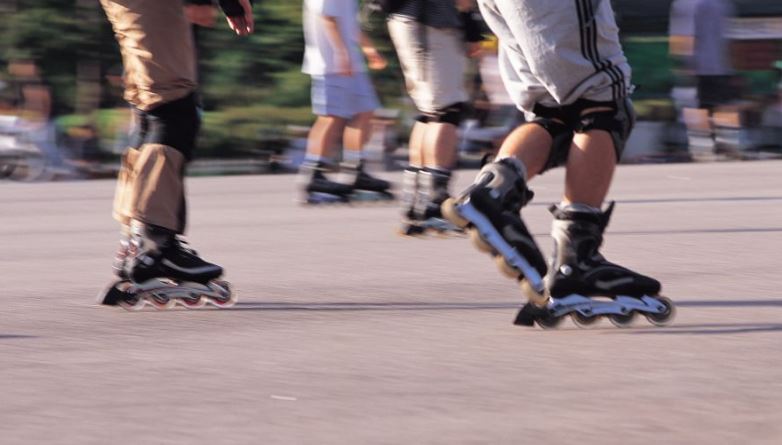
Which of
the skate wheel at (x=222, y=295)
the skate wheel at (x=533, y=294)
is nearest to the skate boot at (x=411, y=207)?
the skate wheel at (x=222, y=295)

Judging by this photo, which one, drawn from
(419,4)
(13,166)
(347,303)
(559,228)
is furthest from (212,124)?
(559,228)

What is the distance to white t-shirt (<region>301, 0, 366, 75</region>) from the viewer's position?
970 cm

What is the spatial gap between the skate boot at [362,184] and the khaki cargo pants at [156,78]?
4.07 metres

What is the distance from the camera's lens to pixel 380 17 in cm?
1538

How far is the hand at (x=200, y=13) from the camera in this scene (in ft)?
19.4

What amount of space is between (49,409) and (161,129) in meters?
1.77

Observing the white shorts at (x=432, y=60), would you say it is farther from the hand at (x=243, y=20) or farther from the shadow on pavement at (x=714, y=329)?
the shadow on pavement at (x=714, y=329)

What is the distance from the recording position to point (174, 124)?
234 inches

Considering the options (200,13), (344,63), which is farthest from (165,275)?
(344,63)

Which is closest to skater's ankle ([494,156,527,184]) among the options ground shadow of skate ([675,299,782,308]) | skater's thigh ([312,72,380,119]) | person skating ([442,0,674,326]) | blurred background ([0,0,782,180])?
person skating ([442,0,674,326])

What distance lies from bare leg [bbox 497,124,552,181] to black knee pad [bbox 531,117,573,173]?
0.02 metres

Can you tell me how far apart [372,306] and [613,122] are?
1.24m

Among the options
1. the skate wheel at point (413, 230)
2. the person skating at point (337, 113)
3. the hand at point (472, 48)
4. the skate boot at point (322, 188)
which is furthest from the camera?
Result: the skate boot at point (322, 188)

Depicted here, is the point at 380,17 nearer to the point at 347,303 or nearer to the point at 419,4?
the point at 419,4
